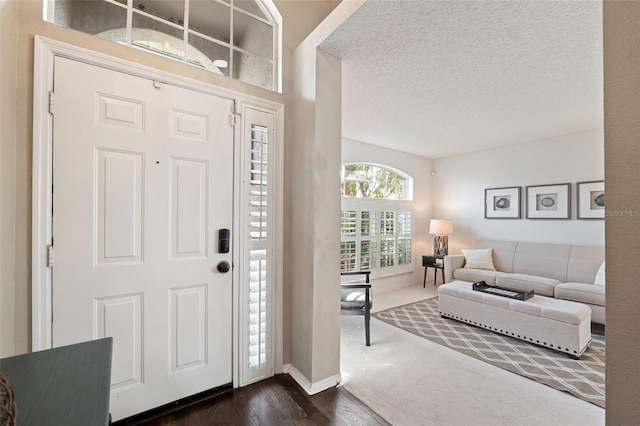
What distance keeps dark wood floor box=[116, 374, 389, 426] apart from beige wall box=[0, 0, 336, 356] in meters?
0.85

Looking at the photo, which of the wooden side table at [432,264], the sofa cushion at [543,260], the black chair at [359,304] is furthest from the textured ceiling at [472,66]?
the wooden side table at [432,264]

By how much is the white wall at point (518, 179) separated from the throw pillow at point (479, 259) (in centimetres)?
53

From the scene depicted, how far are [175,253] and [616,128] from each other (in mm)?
2065

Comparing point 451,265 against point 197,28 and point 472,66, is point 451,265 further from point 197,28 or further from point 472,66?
point 197,28

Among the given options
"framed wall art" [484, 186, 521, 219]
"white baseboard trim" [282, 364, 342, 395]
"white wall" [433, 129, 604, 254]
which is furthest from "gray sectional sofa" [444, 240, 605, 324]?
"white baseboard trim" [282, 364, 342, 395]

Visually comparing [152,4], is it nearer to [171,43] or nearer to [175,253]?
[171,43]

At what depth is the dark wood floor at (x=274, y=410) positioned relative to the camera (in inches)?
64.0

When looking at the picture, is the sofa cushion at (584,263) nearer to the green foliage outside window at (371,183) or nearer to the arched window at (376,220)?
the arched window at (376,220)

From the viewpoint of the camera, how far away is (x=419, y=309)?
3.81 meters

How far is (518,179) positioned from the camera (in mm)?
4508

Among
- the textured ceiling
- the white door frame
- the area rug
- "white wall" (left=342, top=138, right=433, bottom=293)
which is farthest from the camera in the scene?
"white wall" (left=342, top=138, right=433, bottom=293)

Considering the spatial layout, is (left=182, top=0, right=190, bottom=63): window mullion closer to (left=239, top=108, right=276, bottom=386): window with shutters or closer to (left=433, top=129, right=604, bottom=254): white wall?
(left=239, top=108, right=276, bottom=386): window with shutters

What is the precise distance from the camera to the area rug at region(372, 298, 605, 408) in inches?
81.7

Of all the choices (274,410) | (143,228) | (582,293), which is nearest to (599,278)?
(582,293)
